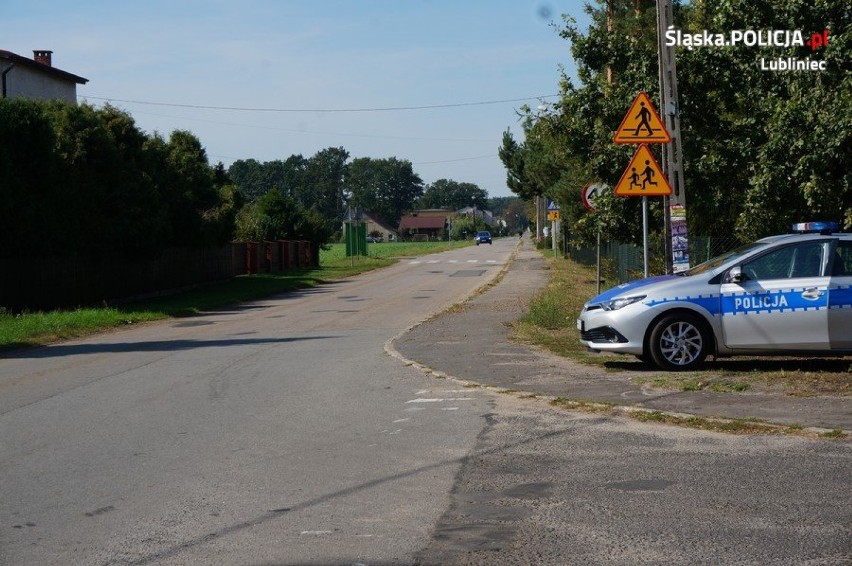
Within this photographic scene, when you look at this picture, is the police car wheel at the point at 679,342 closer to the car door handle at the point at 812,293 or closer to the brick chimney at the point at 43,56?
the car door handle at the point at 812,293

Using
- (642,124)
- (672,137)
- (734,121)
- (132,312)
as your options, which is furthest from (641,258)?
(132,312)

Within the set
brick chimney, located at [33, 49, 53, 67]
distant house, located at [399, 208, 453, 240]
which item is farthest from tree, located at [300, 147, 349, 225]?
brick chimney, located at [33, 49, 53, 67]

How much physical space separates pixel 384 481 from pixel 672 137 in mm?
10522

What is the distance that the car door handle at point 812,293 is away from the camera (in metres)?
11.4

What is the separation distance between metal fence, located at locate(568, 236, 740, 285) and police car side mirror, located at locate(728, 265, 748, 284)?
7986 mm

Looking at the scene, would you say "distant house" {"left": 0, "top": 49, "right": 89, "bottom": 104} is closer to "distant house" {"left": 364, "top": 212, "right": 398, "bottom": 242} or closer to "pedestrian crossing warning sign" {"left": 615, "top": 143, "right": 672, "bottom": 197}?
"pedestrian crossing warning sign" {"left": 615, "top": 143, "right": 672, "bottom": 197}

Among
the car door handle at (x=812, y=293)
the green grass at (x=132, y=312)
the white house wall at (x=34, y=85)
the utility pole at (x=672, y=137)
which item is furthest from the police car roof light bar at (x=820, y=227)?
the white house wall at (x=34, y=85)

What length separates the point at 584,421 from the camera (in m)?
9.21

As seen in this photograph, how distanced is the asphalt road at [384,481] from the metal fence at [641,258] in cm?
875

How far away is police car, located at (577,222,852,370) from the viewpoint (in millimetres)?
11430

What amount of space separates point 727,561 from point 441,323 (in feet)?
47.8

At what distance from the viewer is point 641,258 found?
24.5 meters

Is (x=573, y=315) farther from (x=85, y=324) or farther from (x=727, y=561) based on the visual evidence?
(x=727, y=561)

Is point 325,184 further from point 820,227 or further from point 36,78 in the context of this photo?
point 820,227
